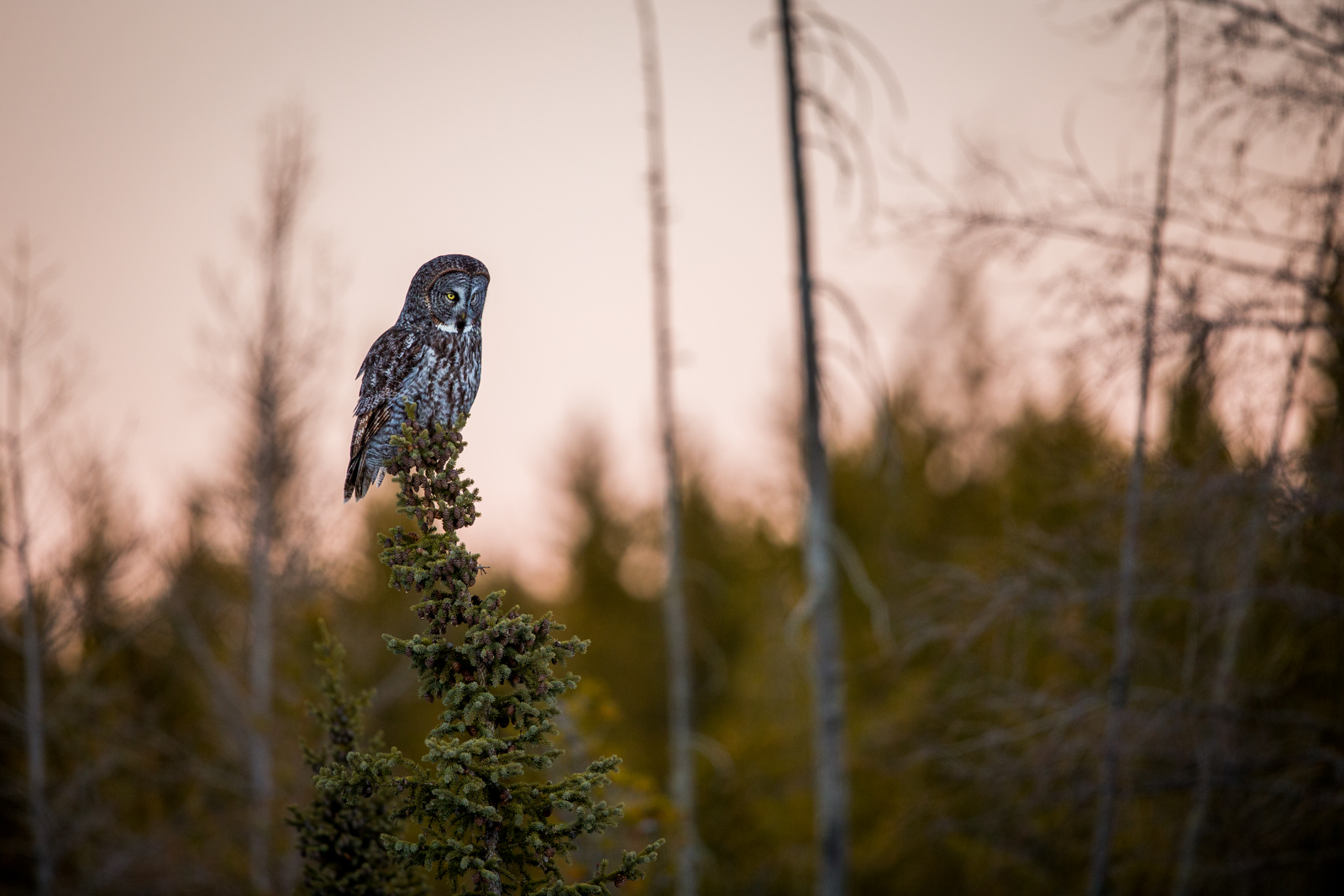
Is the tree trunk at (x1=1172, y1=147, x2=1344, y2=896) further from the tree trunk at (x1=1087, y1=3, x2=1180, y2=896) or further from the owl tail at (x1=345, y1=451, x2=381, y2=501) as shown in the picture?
the owl tail at (x1=345, y1=451, x2=381, y2=501)

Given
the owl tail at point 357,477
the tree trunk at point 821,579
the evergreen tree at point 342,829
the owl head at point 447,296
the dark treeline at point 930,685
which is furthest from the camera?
the tree trunk at point 821,579

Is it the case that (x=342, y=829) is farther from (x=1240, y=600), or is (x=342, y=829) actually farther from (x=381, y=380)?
(x=1240, y=600)

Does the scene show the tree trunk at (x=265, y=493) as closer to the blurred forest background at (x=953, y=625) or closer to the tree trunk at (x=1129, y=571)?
the blurred forest background at (x=953, y=625)

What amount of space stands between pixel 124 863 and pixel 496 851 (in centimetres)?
1077

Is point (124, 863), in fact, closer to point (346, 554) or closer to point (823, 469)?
point (346, 554)

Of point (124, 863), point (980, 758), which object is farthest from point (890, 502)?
point (124, 863)

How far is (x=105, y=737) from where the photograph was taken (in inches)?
572

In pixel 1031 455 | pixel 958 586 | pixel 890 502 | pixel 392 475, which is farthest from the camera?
pixel 890 502

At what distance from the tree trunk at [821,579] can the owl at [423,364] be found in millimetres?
4998

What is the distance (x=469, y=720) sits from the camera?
4191 mm

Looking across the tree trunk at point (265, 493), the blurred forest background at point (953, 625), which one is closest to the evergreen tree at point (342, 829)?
the blurred forest background at point (953, 625)

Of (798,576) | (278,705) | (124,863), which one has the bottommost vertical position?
(124,863)

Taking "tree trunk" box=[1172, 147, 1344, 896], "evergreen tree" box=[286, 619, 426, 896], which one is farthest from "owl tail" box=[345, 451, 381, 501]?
"tree trunk" box=[1172, 147, 1344, 896]

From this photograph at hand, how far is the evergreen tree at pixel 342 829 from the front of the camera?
16.5 feet
